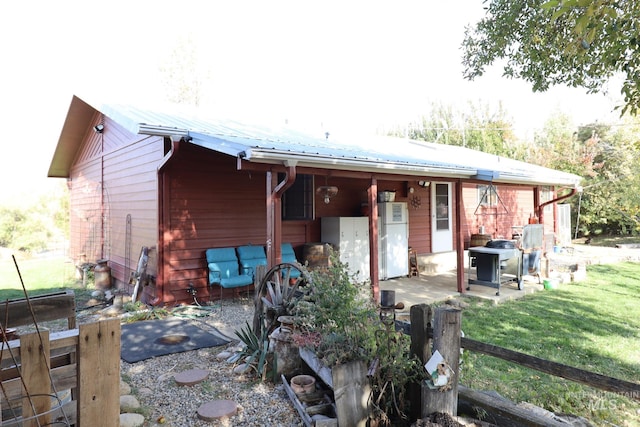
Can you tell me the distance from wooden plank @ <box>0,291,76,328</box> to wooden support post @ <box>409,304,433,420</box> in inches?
105

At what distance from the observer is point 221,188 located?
680 centimetres

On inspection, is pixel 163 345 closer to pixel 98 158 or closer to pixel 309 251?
pixel 309 251

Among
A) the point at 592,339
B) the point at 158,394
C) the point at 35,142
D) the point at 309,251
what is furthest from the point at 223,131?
the point at 35,142

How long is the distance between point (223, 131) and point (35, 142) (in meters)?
31.9

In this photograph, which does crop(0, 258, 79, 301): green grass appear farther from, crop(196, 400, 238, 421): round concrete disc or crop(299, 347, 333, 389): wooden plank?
crop(299, 347, 333, 389): wooden plank

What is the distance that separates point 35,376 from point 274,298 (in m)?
2.30

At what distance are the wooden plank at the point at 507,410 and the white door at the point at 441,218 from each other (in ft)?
25.6

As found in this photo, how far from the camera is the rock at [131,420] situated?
2.67 meters

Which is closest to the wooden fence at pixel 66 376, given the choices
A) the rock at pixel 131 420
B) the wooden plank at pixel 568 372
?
the rock at pixel 131 420

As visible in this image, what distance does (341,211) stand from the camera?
→ 839cm

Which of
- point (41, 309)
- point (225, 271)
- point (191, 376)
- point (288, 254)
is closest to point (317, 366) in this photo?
point (191, 376)

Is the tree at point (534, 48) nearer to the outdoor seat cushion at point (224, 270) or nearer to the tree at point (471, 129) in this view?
the outdoor seat cushion at point (224, 270)

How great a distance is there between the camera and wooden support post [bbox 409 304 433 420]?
249 cm

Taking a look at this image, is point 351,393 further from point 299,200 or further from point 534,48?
point 299,200
